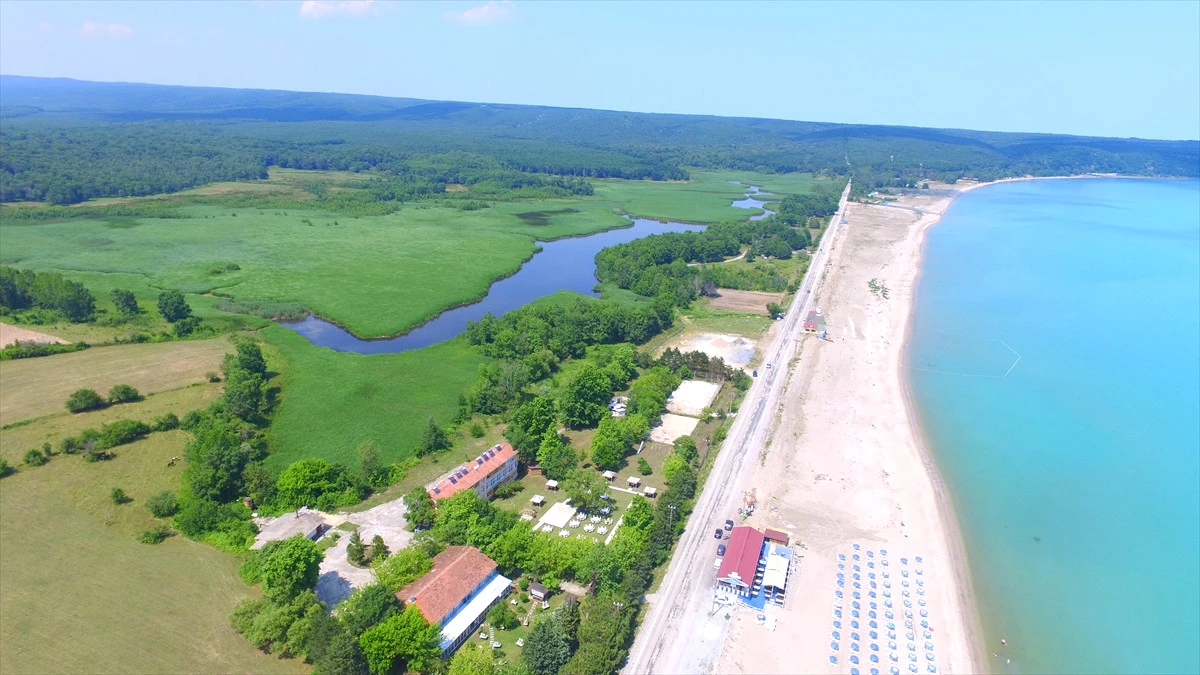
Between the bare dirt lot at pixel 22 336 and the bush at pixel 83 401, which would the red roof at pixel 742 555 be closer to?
the bush at pixel 83 401

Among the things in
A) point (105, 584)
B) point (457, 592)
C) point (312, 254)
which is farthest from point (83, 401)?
point (312, 254)

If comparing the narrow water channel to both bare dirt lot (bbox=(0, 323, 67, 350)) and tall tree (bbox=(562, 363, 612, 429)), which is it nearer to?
bare dirt lot (bbox=(0, 323, 67, 350))

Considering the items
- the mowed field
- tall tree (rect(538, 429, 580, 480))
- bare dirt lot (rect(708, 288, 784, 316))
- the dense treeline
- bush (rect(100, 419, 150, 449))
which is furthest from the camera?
bare dirt lot (rect(708, 288, 784, 316))

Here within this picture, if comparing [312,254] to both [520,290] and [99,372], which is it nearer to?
[520,290]

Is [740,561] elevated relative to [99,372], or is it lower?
elevated

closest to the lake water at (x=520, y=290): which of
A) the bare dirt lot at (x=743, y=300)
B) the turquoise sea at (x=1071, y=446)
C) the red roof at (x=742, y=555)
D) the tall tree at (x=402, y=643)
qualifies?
the bare dirt lot at (x=743, y=300)

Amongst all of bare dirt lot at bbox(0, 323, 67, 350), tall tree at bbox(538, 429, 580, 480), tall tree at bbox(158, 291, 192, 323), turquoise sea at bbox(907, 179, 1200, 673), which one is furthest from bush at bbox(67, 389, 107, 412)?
turquoise sea at bbox(907, 179, 1200, 673)
